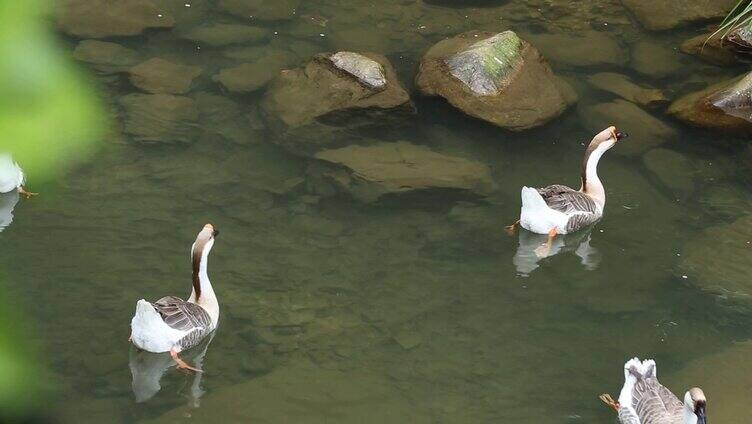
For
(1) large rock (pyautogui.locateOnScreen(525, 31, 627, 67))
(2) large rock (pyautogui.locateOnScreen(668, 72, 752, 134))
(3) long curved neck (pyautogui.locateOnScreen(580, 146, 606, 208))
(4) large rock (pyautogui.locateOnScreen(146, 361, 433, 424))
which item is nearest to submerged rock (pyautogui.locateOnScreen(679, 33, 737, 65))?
(1) large rock (pyautogui.locateOnScreen(525, 31, 627, 67))

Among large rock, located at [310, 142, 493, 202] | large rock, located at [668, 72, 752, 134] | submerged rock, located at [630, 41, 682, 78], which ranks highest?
large rock, located at [668, 72, 752, 134]

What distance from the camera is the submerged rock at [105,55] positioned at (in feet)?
35.6

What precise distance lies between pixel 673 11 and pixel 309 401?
8721 millimetres

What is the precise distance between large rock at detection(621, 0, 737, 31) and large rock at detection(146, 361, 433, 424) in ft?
25.6

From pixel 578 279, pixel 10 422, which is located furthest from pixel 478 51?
pixel 10 422

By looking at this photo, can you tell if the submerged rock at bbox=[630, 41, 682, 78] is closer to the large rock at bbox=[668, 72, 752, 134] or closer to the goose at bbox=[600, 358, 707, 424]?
the large rock at bbox=[668, 72, 752, 134]

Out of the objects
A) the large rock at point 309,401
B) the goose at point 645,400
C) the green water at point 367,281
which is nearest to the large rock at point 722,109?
the green water at point 367,281

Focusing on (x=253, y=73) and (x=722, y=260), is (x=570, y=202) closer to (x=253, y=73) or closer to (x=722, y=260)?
(x=722, y=260)

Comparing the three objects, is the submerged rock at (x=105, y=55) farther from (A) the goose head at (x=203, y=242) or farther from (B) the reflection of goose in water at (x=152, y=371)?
(B) the reflection of goose in water at (x=152, y=371)

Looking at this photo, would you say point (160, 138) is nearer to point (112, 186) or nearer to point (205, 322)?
point (112, 186)

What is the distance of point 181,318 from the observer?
7.20 metres

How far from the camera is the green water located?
6.91 m

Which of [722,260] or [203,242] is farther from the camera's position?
[722,260]

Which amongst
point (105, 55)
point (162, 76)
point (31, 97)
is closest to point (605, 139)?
point (162, 76)
